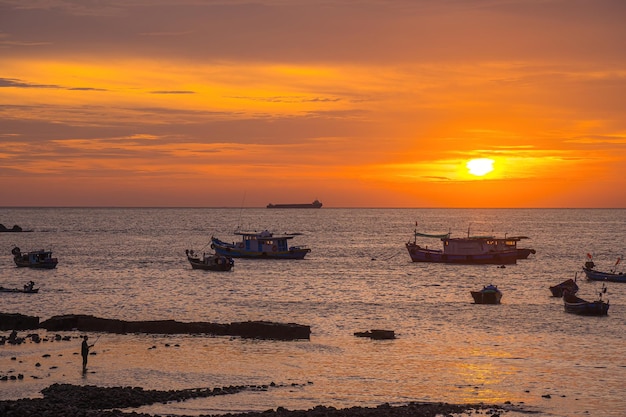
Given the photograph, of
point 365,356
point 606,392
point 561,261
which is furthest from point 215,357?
point 561,261

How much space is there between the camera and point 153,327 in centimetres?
5191

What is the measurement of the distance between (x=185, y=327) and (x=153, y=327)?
7.04ft

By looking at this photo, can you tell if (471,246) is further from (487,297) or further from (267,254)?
(487,297)

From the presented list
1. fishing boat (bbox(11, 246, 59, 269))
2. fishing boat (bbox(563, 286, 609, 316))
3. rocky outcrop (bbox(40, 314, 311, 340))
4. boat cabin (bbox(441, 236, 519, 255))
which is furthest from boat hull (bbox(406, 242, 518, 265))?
rocky outcrop (bbox(40, 314, 311, 340))

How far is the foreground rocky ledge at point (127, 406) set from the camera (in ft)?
97.9

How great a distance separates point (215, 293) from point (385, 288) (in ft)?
63.9

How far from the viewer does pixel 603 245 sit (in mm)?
188375

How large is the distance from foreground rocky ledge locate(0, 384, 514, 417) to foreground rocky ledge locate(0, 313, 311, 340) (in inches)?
557

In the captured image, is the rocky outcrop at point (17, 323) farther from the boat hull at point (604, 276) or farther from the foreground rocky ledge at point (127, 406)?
the boat hull at point (604, 276)

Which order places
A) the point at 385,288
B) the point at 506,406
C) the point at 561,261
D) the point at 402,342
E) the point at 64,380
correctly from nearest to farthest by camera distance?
the point at 506,406, the point at 64,380, the point at 402,342, the point at 385,288, the point at 561,261

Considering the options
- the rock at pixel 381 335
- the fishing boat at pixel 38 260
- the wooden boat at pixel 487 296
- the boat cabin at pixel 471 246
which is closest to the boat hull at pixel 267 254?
the boat cabin at pixel 471 246

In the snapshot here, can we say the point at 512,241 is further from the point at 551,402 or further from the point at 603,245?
the point at 551,402

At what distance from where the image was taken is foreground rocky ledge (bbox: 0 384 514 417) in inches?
1175

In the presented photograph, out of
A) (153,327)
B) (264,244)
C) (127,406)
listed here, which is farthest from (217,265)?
(127,406)
